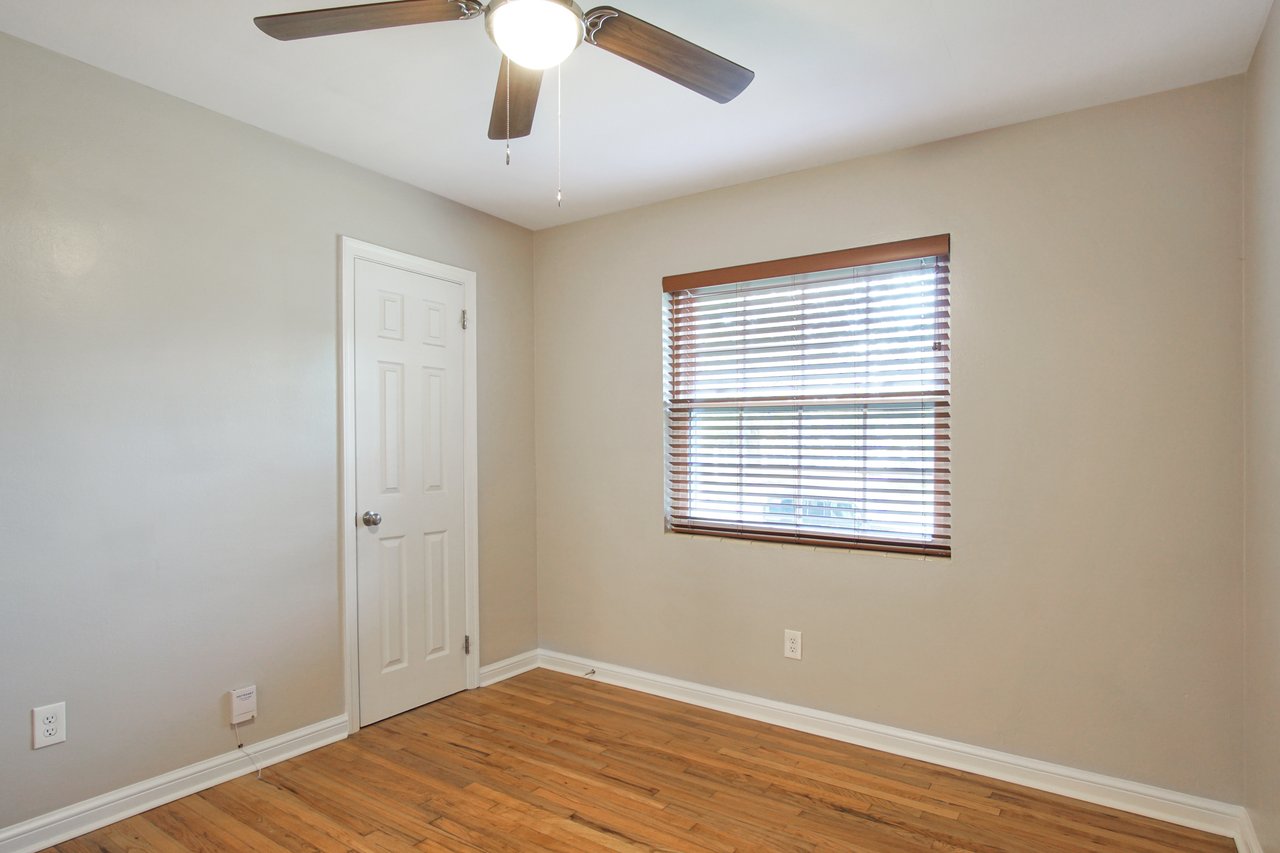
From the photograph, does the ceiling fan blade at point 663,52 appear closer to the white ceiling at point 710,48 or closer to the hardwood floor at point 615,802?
the white ceiling at point 710,48

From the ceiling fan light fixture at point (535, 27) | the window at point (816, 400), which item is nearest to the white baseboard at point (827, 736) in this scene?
the window at point (816, 400)

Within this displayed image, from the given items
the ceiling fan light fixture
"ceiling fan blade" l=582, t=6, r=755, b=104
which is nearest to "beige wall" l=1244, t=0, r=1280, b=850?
"ceiling fan blade" l=582, t=6, r=755, b=104

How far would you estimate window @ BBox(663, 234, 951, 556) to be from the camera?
113 inches

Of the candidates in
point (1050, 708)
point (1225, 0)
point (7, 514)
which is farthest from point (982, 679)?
point (7, 514)

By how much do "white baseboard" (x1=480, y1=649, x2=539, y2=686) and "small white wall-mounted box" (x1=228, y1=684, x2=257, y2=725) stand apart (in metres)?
1.20

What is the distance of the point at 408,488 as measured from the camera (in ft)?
10.9

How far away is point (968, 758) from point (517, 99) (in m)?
2.86

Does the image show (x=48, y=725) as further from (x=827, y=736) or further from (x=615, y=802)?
(x=827, y=736)

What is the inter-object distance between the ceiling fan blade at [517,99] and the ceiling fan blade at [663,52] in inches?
9.1

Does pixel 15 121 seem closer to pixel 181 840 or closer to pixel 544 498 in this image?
pixel 181 840

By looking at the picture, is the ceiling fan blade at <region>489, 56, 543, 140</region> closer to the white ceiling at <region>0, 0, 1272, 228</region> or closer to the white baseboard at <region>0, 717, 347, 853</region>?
the white ceiling at <region>0, 0, 1272, 228</region>

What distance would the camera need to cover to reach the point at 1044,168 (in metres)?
2.62

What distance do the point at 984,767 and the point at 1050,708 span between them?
0.35m

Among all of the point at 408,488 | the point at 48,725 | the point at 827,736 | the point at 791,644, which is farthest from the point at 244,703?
the point at 827,736
